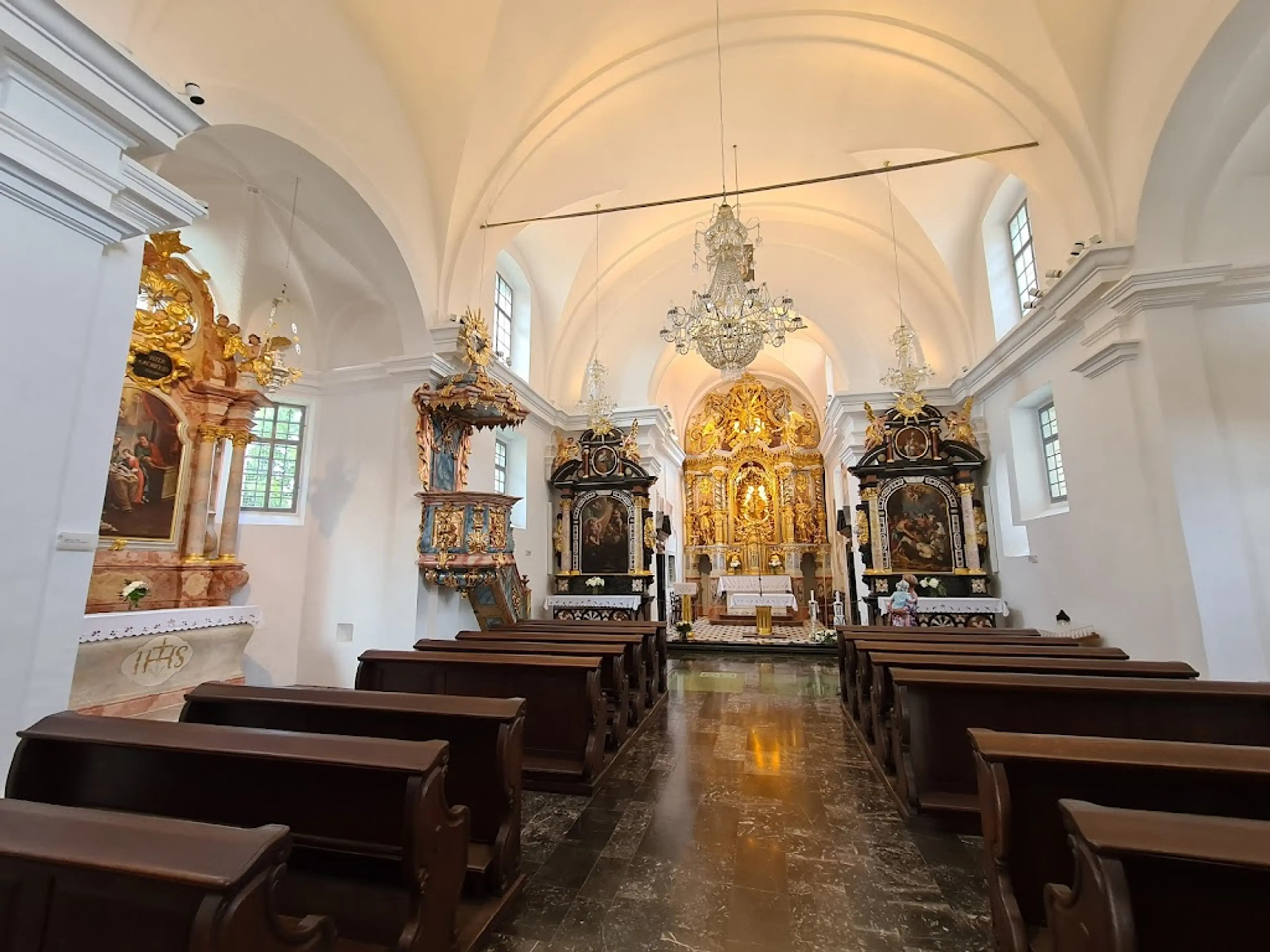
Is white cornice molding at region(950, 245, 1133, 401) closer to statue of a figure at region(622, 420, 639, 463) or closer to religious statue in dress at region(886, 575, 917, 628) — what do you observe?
religious statue in dress at region(886, 575, 917, 628)

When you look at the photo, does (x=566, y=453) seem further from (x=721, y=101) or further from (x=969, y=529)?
(x=969, y=529)

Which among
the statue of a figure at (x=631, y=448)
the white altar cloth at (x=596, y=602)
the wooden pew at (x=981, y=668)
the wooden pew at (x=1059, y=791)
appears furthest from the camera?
the statue of a figure at (x=631, y=448)

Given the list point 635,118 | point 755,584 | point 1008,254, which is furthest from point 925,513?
point 635,118

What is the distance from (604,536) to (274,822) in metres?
9.04

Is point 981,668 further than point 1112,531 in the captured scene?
No

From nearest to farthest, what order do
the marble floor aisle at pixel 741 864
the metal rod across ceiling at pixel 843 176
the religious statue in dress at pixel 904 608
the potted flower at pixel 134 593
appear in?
the marble floor aisle at pixel 741 864 < the potted flower at pixel 134 593 < the metal rod across ceiling at pixel 843 176 < the religious statue in dress at pixel 904 608

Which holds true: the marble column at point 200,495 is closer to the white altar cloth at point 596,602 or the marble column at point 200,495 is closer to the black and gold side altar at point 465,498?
the black and gold side altar at point 465,498

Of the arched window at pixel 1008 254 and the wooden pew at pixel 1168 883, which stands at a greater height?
the arched window at pixel 1008 254

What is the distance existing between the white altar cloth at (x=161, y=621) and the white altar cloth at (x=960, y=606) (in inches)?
353

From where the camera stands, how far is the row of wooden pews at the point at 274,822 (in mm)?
1215

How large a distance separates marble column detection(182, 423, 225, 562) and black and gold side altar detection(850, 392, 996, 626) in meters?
9.60

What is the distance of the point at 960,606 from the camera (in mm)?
8766

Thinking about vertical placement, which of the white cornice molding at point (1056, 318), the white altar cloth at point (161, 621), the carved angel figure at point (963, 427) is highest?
the white cornice molding at point (1056, 318)

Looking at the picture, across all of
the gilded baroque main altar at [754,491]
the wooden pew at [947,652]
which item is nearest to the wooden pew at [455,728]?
the wooden pew at [947,652]
